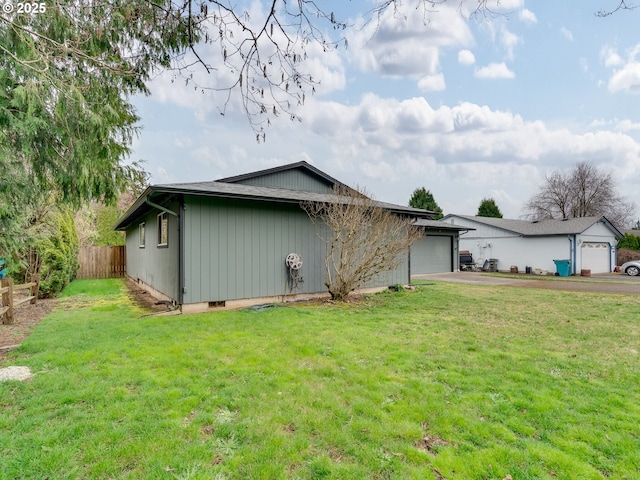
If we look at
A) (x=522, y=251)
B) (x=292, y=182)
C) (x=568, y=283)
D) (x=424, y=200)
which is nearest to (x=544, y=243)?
(x=522, y=251)

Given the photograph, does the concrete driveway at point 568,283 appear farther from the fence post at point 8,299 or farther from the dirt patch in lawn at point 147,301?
the fence post at point 8,299

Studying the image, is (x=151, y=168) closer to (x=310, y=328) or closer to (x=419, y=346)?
(x=310, y=328)

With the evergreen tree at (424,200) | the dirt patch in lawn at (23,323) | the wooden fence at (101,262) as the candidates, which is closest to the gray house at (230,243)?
the dirt patch in lawn at (23,323)

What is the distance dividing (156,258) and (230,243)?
2975 millimetres

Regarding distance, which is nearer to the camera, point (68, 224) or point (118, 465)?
point (118, 465)

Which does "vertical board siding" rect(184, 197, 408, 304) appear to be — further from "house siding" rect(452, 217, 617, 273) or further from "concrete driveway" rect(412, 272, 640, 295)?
"house siding" rect(452, 217, 617, 273)

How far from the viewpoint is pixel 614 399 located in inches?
116

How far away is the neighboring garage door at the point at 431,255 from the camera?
51.4ft

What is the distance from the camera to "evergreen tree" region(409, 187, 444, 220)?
93.0 ft

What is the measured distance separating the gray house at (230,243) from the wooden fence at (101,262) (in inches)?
298

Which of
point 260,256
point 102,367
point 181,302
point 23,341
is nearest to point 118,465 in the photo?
point 102,367

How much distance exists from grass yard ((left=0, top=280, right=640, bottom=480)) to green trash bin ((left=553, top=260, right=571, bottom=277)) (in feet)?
41.6

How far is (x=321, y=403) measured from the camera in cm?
282

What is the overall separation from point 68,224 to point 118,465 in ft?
34.6
